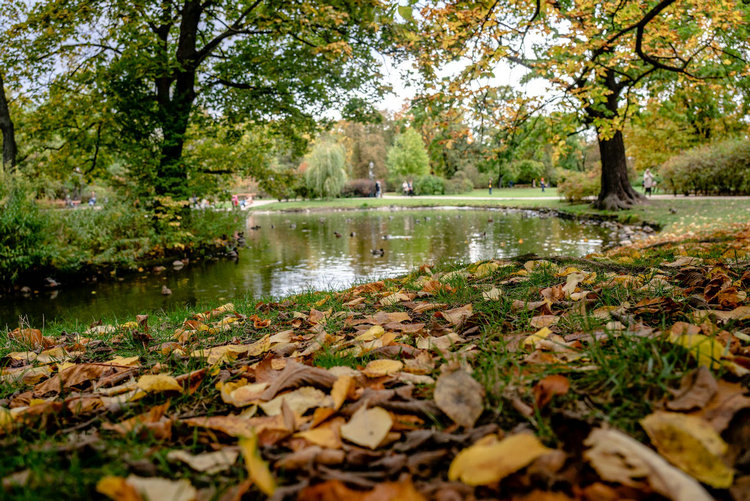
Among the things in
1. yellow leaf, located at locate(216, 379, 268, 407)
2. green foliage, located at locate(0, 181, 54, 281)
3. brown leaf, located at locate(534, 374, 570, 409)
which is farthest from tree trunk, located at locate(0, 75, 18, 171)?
Answer: brown leaf, located at locate(534, 374, 570, 409)

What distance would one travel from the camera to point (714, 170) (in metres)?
17.0

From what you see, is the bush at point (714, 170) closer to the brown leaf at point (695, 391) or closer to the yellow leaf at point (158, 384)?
the brown leaf at point (695, 391)

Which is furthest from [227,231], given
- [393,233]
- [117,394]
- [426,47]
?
[117,394]

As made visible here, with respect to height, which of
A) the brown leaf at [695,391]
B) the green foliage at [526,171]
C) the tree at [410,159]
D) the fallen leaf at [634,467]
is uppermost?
the tree at [410,159]

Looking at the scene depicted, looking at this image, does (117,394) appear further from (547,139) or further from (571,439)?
(547,139)

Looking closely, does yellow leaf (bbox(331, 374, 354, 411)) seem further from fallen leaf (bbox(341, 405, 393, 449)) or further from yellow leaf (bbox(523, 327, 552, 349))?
yellow leaf (bbox(523, 327, 552, 349))

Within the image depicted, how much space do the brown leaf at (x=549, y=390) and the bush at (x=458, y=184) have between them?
41.9 metres

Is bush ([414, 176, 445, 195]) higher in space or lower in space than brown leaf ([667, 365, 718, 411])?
higher

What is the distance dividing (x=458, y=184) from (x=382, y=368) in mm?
42832

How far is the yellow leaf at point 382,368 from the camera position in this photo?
1.31 m

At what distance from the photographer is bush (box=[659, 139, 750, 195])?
53.4 feet

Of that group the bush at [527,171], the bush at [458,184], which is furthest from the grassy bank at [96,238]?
the bush at [527,171]

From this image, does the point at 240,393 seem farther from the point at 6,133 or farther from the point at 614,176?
the point at 614,176

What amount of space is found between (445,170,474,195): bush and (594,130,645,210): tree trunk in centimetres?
2709
